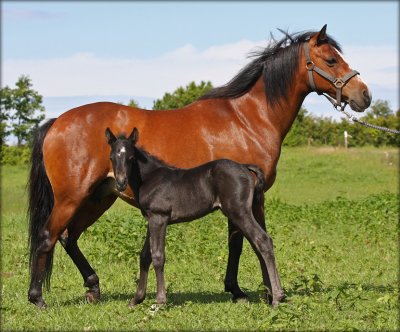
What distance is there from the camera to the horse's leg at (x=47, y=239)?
764 cm

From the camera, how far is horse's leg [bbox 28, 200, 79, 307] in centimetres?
764

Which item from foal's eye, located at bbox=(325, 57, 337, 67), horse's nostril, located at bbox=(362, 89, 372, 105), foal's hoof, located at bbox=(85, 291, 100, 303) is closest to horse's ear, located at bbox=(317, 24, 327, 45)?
foal's eye, located at bbox=(325, 57, 337, 67)

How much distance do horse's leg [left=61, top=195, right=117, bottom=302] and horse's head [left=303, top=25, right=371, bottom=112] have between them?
266 centimetres

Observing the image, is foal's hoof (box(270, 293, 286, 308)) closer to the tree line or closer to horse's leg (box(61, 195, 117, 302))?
horse's leg (box(61, 195, 117, 302))

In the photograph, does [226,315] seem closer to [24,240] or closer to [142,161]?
[142,161]

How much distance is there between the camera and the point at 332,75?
7.92m

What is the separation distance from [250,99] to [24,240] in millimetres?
6037

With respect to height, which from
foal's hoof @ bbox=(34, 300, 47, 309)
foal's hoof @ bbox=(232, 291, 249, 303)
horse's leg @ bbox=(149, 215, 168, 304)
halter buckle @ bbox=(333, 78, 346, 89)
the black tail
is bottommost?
foal's hoof @ bbox=(34, 300, 47, 309)

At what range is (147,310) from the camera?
22.0 feet

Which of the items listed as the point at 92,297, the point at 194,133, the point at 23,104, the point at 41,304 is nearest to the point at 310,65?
the point at 194,133

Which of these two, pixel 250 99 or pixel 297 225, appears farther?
pixel 297 225

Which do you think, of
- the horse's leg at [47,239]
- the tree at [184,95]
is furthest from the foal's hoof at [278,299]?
the tree at [184,95]

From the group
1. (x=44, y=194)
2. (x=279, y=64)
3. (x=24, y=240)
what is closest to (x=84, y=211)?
(x=44, y=194)

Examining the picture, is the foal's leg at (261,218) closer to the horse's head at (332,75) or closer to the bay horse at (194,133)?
the bay horse at (194,133)
